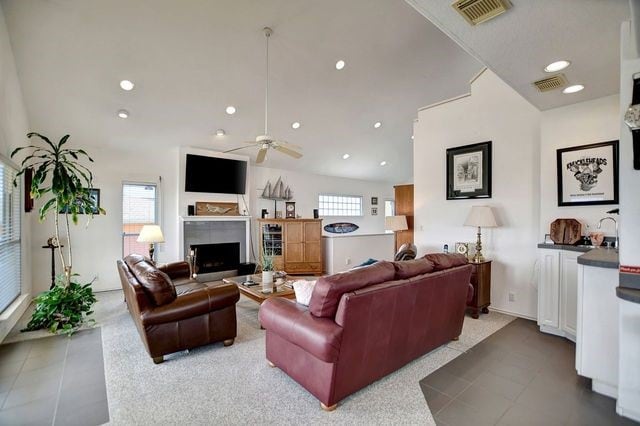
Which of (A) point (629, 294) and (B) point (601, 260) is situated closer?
(A) point (629, 294)

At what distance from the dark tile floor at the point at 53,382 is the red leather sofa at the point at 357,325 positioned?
4.34 ft

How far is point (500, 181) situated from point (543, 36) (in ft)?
8.28

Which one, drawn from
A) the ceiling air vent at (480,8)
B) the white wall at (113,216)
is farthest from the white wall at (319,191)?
the ceiling air vent at (480,8)

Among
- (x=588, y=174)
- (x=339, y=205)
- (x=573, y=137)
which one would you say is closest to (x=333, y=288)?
(x=588, y=174)

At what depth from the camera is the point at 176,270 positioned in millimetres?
4496

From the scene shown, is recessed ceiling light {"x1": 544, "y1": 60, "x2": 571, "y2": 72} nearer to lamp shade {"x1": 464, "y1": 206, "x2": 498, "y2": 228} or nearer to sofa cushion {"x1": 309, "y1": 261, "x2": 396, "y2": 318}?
lamp shade {"x1": 464, "y1": 206, "x2": 498, "y2": 228}

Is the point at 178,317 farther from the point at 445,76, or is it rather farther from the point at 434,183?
the point at 445,76

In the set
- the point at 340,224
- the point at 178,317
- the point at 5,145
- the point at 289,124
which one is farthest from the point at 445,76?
the point at 5,145

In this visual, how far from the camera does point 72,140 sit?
5047mm

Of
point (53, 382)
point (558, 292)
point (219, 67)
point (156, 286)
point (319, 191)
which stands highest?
point (219, 67)

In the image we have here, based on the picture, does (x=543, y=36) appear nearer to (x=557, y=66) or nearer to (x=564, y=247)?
(x=557, y=66)

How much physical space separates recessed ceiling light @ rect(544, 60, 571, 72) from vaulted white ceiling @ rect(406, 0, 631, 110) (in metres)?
0.04

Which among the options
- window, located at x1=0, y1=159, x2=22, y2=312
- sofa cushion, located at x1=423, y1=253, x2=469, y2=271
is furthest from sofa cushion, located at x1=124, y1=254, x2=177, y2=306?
sofa cushion, located at x1=423, y1=253, x2=469, y2=271

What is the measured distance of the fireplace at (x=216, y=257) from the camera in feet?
20.2
